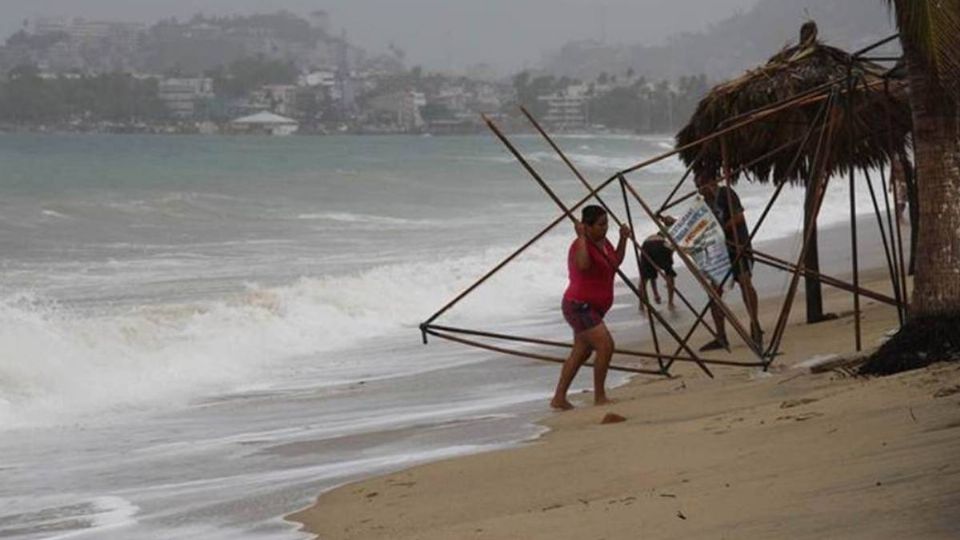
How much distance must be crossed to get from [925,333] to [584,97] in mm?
144471

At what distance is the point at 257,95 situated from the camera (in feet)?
460

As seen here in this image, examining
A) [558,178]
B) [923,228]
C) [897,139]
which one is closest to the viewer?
[923,228]

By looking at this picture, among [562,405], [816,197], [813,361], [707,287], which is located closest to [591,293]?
[562,405]

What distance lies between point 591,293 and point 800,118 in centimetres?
334

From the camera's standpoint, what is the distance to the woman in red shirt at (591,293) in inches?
411

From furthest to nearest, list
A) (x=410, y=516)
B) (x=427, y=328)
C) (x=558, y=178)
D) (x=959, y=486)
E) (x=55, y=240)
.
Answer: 1. (x=558, y=178)
2. (x=55, y=240)
3. (x=427, y=328)
4. (x=410, y=516)
5. (x=959, y=486)

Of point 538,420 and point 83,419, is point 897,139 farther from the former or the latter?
point 83,419

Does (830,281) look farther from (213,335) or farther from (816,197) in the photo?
(213,335)

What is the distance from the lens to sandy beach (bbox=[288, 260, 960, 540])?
568 centimetres

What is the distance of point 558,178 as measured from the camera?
193ft

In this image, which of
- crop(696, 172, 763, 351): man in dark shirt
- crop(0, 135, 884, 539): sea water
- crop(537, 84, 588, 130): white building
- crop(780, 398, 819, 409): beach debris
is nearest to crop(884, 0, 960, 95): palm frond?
crop(780, 398, 819, 409): beach debris

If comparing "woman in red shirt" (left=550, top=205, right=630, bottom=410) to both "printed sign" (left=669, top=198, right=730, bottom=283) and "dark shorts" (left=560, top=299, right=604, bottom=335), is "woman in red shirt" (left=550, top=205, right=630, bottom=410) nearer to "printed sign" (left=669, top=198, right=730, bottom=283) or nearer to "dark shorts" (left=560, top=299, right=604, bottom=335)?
"dark shorts" (left=560, top=299, right=604, bottom=335)

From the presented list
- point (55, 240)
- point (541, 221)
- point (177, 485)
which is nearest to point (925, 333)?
point (177, 485)

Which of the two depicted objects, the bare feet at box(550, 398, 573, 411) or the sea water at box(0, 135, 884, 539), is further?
the bare feet at box(550, 398, 573, 411)
